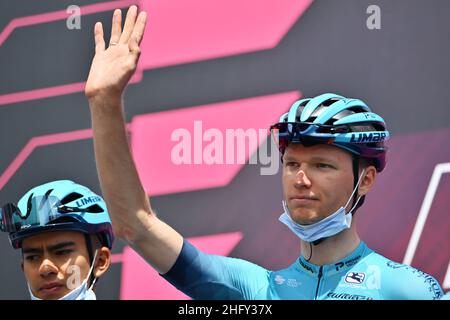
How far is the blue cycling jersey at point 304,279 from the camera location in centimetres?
376

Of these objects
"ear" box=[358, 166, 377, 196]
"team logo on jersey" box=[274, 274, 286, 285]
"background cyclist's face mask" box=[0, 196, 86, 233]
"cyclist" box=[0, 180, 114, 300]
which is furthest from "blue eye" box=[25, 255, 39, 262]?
"ear" box=[358, 166, 377, 196]

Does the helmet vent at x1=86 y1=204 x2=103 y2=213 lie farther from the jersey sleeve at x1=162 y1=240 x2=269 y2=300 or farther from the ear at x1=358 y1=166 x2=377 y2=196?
the ear at x1=358 y1=166 x2=377 y2=196

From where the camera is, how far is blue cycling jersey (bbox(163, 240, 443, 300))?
3760 millimetres

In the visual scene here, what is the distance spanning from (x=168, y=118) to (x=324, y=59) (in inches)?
35.9

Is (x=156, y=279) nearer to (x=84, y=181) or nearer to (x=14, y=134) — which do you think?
(x=84, y=181)

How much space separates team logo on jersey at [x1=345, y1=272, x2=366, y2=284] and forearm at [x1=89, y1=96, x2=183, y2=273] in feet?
2.43

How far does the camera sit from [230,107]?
18.3 ft

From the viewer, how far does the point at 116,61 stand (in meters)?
3.53

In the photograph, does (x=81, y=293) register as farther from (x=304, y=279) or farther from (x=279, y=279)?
(x=304, y=279)

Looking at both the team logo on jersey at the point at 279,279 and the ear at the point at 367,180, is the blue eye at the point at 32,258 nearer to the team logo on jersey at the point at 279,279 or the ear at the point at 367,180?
the team logo on jersey at the point at 279,279

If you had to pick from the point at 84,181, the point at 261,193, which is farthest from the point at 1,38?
the point at 261,193

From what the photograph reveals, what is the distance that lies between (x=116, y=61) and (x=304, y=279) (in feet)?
3.76

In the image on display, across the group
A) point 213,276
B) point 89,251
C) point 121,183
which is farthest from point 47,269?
point 121,183
